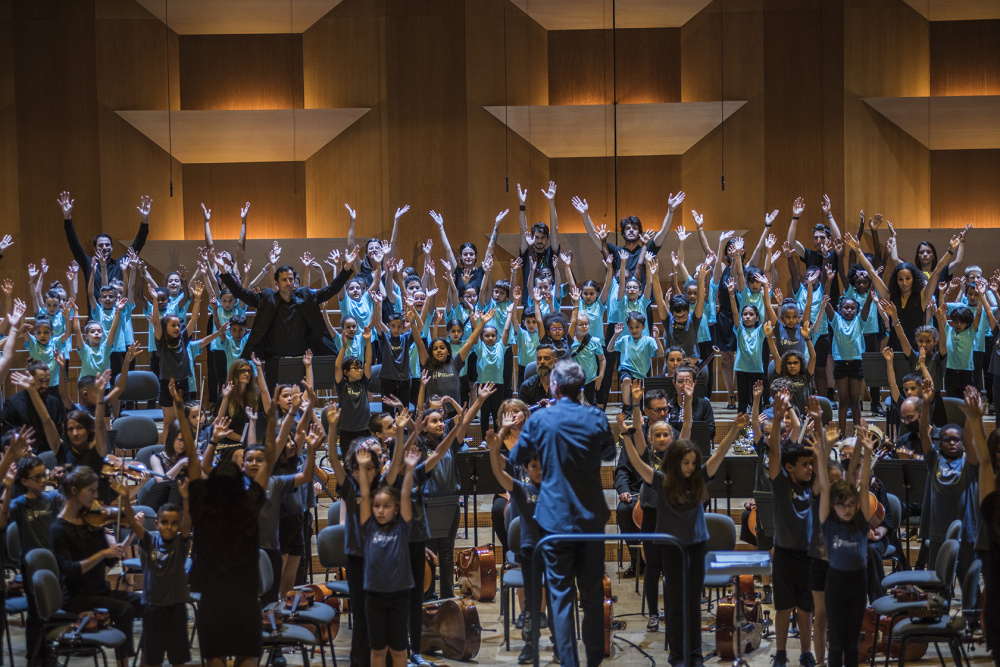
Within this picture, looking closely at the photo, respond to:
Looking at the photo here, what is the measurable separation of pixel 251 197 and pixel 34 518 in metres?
8.69

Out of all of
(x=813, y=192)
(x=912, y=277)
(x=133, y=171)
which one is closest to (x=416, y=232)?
(x=133, y=171)

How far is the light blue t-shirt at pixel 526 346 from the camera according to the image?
9.55 meters

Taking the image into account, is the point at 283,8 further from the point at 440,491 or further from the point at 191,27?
the point at 440,491

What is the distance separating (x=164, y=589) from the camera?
5270 millimetres

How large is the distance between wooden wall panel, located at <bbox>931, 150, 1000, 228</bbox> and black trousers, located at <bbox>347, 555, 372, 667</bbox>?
415 inches

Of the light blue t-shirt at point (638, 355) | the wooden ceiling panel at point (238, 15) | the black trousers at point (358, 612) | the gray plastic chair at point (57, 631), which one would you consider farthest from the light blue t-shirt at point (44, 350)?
the wooden ceiling panel at point (238, 15)

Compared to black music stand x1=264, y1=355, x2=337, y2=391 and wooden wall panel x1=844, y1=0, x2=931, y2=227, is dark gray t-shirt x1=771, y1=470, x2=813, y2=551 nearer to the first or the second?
black music stand x1=264, y1=355, x2=337, y2=391

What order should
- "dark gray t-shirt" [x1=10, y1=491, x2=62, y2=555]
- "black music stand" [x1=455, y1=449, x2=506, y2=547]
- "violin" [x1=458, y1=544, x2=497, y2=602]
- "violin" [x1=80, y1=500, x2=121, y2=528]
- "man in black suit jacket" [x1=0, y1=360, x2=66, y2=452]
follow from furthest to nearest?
"man in black suit jacket" [x1=0, y1=360, x2=66, y2=452]
"violin" [x1=458, y1=544, x2=497, y2=602]
"black music stand" [x1=455, y1=449, x2=506, y2=547]
"dark gray t-shirt" [x1=10, y1=491, x2=62, y2=555]
"violin" [x1=80, y1=500, x2=121, y2=528]

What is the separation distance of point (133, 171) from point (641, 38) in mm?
6694

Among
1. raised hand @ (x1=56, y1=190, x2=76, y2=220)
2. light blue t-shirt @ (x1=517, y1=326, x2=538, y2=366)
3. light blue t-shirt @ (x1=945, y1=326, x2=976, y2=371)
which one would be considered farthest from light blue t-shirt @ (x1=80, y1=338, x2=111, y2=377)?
light blue t-shirt @ (x1=945, y1=326, x2=976, y2=371)

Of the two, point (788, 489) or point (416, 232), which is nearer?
point (788, 489)

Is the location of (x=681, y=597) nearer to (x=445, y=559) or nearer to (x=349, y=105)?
(x=445, y=559)

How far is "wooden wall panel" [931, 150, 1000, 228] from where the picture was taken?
1373 centimetres

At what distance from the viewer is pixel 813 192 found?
13070mm
